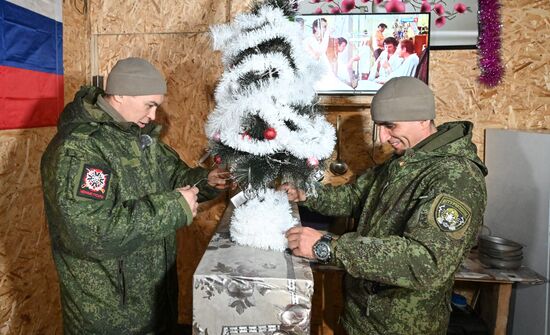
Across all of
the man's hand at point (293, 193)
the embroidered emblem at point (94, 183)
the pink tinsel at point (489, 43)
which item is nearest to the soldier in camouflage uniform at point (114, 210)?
the embroidered emblem at point (94, 183)

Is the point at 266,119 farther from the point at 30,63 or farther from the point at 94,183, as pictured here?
the point at 30,63

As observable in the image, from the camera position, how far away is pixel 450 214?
1.27 metres

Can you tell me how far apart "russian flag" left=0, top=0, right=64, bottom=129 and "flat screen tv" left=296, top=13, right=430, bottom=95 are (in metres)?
1.45

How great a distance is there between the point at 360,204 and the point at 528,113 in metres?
1.40

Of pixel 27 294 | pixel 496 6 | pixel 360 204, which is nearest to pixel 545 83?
pixel 496 6

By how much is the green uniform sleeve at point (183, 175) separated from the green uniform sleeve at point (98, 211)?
456mm

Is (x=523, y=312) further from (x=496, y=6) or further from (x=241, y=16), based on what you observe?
(x=241, y=16)

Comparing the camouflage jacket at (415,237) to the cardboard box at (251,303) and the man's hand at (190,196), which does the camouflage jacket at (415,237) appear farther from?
the man's hand at (190,196)

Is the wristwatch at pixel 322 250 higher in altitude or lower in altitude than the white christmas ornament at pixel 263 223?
lower

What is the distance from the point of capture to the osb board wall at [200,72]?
2420 mm

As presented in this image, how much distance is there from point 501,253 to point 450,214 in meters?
1.09

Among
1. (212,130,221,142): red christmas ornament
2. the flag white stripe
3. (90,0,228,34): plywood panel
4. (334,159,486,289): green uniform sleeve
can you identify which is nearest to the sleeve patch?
(334,159,486,289): green uniform sleeve

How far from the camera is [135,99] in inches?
61.1

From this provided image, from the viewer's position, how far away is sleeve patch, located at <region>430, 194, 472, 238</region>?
126cm
